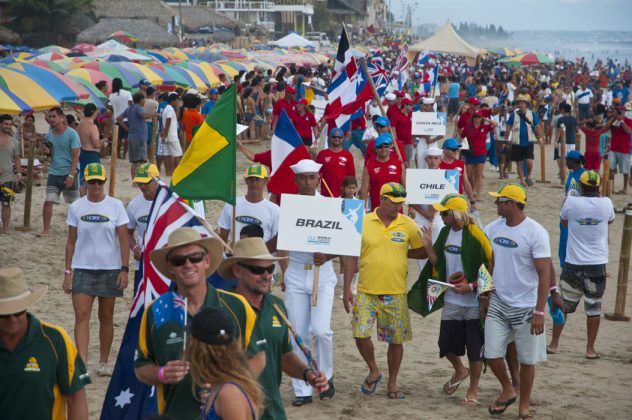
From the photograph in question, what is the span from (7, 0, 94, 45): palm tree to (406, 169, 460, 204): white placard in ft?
149

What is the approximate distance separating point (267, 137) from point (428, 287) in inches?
778

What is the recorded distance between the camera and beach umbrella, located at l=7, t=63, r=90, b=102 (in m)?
17.7

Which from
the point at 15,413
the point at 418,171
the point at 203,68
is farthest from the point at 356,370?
the point at 203,68

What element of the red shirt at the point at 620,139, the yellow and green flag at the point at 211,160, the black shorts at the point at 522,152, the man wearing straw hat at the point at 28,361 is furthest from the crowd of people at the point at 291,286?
the red shirt at the point at 620,139

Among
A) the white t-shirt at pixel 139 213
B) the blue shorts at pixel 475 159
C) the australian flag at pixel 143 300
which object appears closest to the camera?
the australian flag at pixel 143 300

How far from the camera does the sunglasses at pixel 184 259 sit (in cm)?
440

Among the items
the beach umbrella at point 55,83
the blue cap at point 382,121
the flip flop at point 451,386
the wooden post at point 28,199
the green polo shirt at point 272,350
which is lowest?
the flip flop at point 451,386

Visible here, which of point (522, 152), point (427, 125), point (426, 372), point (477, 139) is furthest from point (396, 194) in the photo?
point (522, 152)

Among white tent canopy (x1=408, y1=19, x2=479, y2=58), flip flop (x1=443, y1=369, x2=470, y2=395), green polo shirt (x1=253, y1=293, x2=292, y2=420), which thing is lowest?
flip flop (x1=443, y1=369, x2=470, y2=395)

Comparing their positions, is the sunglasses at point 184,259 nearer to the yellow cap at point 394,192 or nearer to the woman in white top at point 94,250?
the yellow cap at point 394,192

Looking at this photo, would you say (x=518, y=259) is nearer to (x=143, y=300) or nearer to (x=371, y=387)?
(x=371, y=387)

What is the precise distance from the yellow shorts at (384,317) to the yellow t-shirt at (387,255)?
6 cm

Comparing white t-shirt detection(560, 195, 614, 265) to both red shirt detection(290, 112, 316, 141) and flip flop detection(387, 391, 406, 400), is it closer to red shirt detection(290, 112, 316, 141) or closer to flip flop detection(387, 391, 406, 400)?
flip flop detection(387, 391, 406, 400)

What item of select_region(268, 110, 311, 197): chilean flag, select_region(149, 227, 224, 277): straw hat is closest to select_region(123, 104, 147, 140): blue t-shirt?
select_region(268, 110, 311, 197): chilean flag
